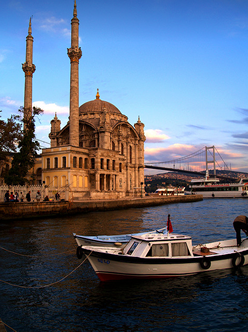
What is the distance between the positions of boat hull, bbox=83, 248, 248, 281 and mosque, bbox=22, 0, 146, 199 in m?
27.0

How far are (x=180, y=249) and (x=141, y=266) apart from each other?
63.8 inches

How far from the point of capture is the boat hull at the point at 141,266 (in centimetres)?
1005

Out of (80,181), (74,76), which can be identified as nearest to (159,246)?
(80,181)

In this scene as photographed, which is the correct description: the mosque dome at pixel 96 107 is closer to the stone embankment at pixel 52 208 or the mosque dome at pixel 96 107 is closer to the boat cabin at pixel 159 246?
the stone embankment at pixel 52 208

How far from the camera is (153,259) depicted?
10.2 m

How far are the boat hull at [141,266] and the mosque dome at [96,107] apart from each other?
52543 mm

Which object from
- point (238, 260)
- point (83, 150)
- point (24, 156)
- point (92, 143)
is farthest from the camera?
point (92, 143)

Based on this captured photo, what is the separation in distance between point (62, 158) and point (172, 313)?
3908cm

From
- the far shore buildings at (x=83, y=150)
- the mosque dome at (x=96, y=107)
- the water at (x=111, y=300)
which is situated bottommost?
the water at (x=111, y=300)

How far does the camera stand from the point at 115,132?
6116 centimetres

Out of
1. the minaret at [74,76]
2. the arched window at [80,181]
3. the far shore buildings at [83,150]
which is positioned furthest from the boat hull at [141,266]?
the minaret at [74,76]

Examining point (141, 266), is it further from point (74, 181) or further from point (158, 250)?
point (74, 181)

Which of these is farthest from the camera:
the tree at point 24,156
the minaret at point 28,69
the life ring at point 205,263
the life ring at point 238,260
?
the minaret at point 28,69

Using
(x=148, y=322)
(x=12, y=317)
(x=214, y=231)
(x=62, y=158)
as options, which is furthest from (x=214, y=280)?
(x=62, y=158)
